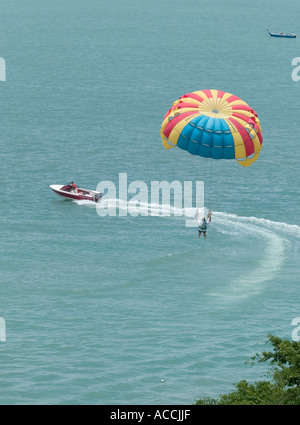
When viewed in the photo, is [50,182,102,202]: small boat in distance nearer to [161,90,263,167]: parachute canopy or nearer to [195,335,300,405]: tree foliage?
[161,90,263,167]: parachute canopy

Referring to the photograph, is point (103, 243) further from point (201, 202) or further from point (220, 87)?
point (220, 87)

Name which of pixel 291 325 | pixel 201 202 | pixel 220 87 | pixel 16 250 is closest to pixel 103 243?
pixel 16 250

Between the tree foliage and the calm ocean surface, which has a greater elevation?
the calm ocean surface

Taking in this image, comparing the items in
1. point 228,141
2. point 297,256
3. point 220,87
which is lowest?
point 297,256

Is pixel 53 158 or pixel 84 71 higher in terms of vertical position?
pixel 84 71

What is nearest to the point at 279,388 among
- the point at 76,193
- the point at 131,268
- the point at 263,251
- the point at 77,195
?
the point at 131,268

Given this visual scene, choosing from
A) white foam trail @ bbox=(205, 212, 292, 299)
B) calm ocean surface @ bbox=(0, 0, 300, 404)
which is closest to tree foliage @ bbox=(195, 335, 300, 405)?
calm ocean surface @ bbox=(0, 0, 300, 404)
